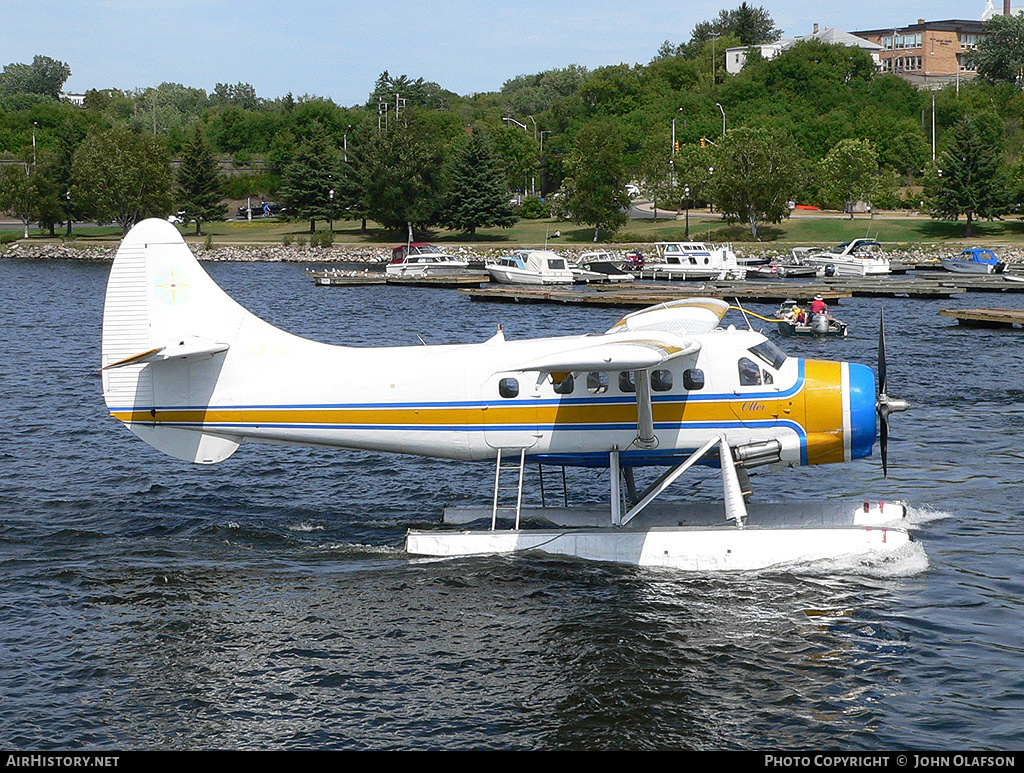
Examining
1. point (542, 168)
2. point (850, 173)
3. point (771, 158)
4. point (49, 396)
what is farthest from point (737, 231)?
point (49, 396)

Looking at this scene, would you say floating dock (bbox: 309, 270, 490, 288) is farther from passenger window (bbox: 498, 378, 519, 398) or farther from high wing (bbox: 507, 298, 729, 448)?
passenger window (bbox: 498, 378, 519, 398)

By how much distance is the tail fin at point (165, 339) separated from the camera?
17.2m

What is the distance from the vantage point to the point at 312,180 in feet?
352

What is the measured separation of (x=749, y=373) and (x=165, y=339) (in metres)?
9.19

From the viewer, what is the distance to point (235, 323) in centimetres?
1755

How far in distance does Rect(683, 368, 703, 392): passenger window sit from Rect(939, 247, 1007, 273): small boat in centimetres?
5382

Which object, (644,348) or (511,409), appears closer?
(644,348)

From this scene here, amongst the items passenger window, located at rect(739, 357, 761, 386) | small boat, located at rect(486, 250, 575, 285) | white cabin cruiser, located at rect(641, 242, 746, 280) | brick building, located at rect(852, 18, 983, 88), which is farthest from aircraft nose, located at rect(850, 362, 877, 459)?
brick building, located at rect(852, 18, 983, 88)

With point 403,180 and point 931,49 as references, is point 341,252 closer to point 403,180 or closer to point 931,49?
point 403,180

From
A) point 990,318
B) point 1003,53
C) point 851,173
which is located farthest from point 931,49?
point 990,318

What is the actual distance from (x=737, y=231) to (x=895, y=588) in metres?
79.0

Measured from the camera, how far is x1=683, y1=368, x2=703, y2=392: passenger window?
16.3 m

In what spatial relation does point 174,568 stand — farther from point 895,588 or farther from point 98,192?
point 98,192

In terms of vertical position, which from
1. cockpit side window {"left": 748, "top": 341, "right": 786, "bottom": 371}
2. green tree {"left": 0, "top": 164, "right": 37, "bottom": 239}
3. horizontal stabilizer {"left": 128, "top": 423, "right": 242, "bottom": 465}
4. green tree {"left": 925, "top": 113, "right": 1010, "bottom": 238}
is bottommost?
horizontal stabilizer {"left": 128, "top": 423, "right": 242, "bottom": 465}
